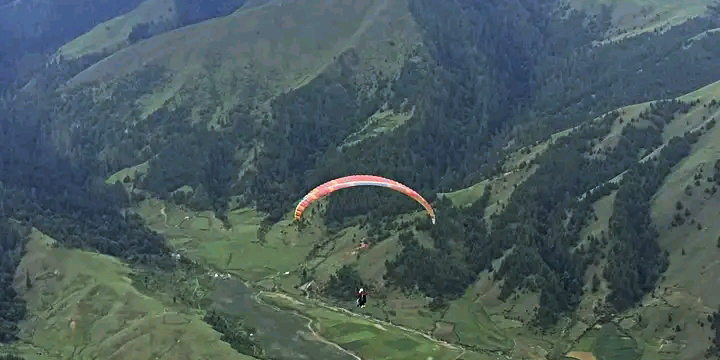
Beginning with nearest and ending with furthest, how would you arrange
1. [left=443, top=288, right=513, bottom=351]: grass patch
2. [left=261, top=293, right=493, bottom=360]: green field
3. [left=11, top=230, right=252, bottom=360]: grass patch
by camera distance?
[left=11, top=230, right=252, bottom=360]: grass patch < [left=261, top=293, right=493, bottom=360]: green field < [left=443, top=288, right=513, bottom=351]: grass patch

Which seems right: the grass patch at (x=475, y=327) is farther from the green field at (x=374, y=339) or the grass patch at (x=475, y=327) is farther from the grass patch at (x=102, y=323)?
the grass patch at (x=102, y=323)

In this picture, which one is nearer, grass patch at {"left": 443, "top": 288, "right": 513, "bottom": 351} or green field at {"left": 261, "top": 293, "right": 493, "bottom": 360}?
green field at {"left": 261, "top": 293, "right": 493, "bottom": 360}

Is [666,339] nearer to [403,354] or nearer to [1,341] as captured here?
[403,354]

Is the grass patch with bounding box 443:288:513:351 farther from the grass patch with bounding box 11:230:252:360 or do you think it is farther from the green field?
the grass patch with bounding box 11:230:252:360

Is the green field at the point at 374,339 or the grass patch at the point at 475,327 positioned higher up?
the green field at the point at 374,339

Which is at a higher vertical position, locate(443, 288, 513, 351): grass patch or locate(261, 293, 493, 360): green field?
locate(261, 293, 493, 360): green field

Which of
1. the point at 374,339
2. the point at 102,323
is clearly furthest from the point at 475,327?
the point at 102,323

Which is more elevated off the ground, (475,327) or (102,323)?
(102,323)

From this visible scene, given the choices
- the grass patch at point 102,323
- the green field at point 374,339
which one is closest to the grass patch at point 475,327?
the green field at point 374,339

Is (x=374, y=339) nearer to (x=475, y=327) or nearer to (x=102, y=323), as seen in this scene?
(x=475, y=327)

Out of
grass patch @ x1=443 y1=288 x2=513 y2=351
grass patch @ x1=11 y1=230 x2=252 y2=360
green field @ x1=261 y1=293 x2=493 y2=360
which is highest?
grass patch @ x1=11 y1=230 x2=252 y2=360

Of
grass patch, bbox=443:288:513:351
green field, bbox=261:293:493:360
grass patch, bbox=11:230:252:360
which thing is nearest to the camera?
grass patch, bbox=11:230:252:360

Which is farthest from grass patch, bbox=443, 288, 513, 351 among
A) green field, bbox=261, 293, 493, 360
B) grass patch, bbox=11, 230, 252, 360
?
grass patch, bbox=11, 230, 252, 360

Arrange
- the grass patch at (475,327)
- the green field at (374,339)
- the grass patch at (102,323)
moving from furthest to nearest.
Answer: the grass patch at (475,327), the green field at (374,339), the grass patch at (102,323)
